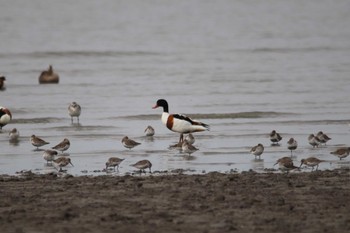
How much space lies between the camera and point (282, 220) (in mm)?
12414

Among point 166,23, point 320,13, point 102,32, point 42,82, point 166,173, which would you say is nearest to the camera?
point 166,173

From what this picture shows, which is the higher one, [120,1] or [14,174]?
[120,1]

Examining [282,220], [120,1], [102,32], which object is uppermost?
[120,1]

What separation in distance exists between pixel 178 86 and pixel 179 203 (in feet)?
68.3

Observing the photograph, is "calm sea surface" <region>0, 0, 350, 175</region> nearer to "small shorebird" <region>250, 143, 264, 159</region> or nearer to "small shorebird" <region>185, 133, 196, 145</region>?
"small shorebird" <region>250, 143, 264, 159</region>

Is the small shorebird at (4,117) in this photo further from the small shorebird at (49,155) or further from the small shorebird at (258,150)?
the small shorebird at (258,150)

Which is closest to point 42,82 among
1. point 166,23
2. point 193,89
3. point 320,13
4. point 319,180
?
point 193,89

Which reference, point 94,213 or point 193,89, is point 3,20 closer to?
point 193,89

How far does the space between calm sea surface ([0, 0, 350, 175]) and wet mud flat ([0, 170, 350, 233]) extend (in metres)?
1.59

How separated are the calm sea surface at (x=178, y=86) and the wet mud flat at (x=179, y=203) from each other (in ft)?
5.22

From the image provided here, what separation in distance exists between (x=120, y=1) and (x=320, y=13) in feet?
118

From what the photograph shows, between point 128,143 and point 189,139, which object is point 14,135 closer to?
point 128,143

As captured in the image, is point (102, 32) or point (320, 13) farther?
point (320, 13)

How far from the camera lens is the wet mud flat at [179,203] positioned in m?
12.2
